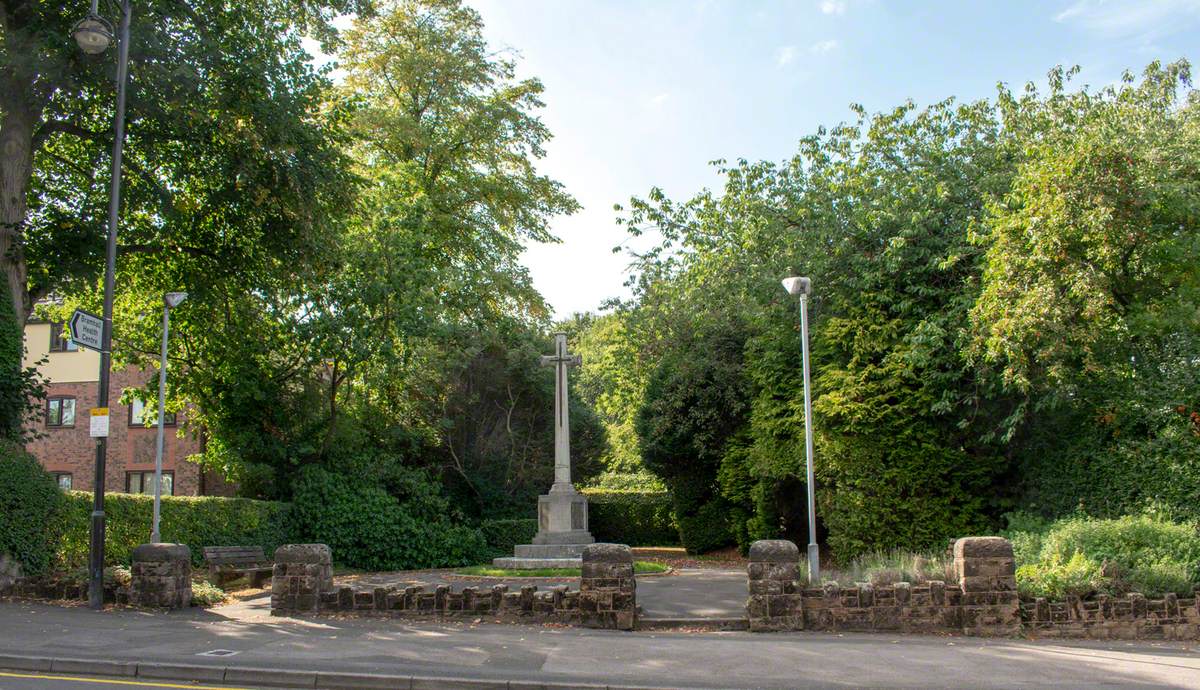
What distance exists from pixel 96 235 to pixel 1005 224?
1731 cm

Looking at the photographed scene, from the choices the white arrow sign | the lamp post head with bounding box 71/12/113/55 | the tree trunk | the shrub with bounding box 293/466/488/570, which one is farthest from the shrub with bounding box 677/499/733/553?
the lamp post head with bounding box 71/12/113/55

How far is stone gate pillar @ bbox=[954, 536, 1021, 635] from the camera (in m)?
12.2

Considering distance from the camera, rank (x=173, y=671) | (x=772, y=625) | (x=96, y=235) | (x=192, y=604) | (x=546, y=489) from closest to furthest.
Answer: (x=173, y=671), (x=772, y=625), (x=192, y=604), (x=96, y=235), (x=546, y=489)

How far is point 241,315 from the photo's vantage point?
22.5m

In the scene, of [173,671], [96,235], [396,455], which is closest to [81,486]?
[396,455]

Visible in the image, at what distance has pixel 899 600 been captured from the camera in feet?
40.7

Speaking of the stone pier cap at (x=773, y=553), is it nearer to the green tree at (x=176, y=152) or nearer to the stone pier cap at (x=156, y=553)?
the stone pier cap at (x=156, y=553)

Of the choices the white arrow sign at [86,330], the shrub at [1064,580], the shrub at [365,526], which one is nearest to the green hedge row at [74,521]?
the shrub at [365,526]

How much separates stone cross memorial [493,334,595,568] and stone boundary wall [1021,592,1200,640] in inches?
434

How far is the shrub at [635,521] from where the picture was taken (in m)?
35.3

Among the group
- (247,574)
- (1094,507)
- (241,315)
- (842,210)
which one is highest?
(842,210)

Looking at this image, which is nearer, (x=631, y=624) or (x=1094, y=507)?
(x=631, y=624)

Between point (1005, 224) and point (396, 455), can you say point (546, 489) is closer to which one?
point (396, 455)

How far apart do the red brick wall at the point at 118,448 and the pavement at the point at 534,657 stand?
22423 mm
